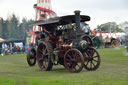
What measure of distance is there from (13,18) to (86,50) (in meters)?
79.2

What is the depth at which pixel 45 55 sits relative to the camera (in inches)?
374

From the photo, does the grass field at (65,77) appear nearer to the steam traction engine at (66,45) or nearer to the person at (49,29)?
the steam traction engine at (66,45)

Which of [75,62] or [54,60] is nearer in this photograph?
[75,62]

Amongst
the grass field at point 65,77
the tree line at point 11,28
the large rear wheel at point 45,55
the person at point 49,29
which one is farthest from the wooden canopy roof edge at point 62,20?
the tree line at point 11,28

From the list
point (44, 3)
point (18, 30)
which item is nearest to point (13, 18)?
point (18, 30)

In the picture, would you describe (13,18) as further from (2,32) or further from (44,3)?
(44,3)

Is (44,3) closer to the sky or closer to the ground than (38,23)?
closer to the sky

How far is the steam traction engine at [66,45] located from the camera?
27.9 feet

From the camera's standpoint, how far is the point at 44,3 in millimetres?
22156

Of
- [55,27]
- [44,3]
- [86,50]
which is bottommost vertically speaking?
[86,50]

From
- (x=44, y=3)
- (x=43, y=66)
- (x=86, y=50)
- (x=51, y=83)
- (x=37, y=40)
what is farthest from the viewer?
(x=44, y=3)

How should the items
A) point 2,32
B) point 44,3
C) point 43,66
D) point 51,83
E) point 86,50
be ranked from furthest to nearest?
point 2,32 → point 44,3 → point 43,66 → point 86,50 → point 51,83

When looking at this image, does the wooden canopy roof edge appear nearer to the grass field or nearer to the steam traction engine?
the steam traction engine

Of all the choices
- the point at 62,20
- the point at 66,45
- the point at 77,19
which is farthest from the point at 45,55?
the point at 77,19
